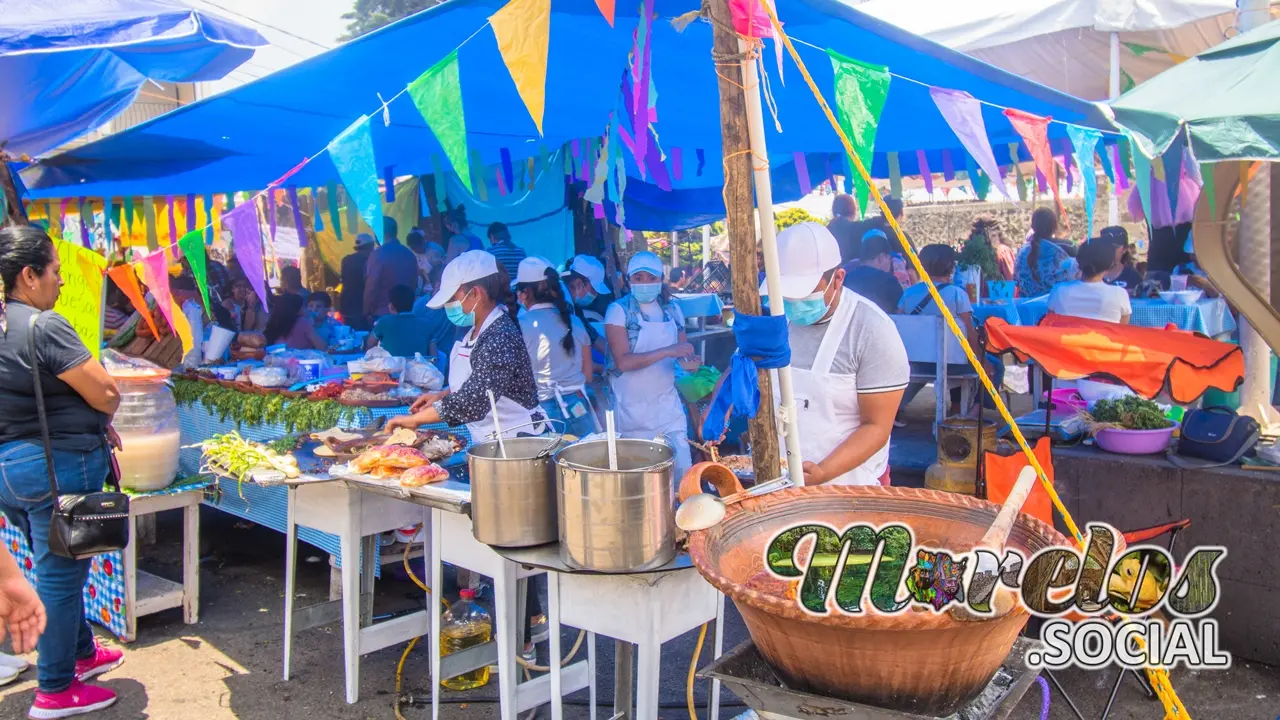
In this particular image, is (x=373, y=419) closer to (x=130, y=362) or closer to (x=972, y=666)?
(x=130, y=362)

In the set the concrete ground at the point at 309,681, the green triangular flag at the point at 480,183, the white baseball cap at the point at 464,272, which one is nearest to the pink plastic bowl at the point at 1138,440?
the concrete ground at the point at 309,681

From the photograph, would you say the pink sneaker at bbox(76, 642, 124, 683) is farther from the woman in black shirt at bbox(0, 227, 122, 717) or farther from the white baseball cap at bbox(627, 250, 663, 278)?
the white baseball cap at bbox(627, 250, 663, 278)

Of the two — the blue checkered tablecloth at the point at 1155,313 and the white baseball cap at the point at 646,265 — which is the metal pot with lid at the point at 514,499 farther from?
the blue checkered tablecloth at the point at 1155,313

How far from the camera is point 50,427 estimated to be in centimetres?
358

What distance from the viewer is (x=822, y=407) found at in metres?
3.05

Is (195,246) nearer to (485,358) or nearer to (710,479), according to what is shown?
(485,358)

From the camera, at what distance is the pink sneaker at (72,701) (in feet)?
12.4

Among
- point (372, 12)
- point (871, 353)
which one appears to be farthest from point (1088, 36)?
point (372, 12)

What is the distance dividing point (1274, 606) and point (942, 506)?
3.00 meters

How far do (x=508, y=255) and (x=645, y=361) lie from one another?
3287 millimetres

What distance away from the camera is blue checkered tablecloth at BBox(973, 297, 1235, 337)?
7.42m

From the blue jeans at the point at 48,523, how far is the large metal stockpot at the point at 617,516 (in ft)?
7.91

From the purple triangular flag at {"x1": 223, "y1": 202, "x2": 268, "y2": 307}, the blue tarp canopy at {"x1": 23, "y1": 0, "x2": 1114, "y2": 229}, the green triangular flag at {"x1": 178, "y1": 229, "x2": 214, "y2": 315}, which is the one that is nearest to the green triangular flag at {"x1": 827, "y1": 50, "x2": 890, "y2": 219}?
the blue tarp canopy at {"x1": 23, "y1": 0, "x2": 1114, "y2": 229}

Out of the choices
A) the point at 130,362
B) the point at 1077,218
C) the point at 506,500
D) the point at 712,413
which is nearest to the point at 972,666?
the point at 712,413
